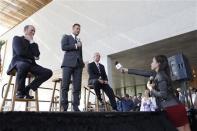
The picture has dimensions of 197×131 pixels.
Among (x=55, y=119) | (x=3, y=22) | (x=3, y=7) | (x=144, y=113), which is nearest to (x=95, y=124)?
(x=55, y=119)

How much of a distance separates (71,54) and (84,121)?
1605 mm

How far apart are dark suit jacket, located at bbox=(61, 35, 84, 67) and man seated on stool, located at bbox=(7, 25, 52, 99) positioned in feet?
0.99

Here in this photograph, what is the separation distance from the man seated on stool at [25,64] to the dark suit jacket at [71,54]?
303 mm

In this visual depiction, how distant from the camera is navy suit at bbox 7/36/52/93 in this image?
2.55 m

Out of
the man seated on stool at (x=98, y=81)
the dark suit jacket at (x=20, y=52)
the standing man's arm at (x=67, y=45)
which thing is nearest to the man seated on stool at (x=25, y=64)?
the dark suit jacket at (x=20, y=52)

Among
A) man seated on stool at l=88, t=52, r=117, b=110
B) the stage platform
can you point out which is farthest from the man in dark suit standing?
the stage platform

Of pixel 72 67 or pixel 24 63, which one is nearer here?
pixel 24 63

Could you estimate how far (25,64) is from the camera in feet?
8.32

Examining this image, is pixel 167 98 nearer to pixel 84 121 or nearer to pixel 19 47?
pixel 84 121

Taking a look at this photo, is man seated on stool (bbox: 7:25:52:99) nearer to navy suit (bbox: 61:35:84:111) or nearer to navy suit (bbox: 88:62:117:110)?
navy suit (bbox: 61:35:84:111)

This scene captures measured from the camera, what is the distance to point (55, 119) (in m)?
→ 1.38

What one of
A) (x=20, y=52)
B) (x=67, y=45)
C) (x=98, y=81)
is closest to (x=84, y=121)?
(x=20, y=52)

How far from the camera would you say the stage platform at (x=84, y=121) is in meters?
1.23

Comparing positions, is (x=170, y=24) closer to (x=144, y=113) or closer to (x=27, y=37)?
(x=27, y=37)
